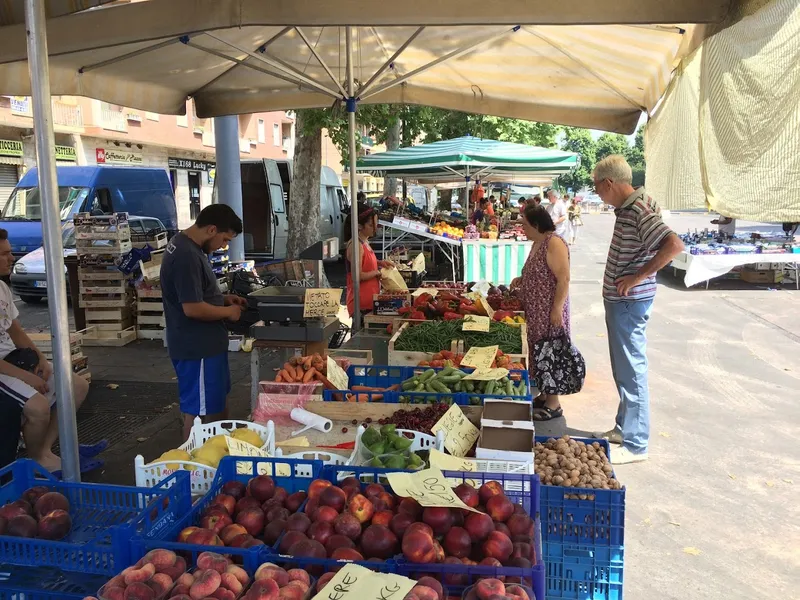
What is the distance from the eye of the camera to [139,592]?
1556 mm

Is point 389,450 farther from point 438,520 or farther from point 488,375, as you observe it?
point 488,375

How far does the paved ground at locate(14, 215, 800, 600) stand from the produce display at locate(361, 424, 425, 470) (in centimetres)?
167

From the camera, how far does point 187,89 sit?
6.22 meters

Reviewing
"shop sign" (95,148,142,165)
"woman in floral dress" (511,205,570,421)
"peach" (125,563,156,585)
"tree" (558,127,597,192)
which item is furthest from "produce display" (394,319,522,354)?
"tree" (558,127,597,192)

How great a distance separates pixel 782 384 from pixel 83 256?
8793mm

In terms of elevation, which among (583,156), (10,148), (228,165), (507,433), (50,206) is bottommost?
(507,433)

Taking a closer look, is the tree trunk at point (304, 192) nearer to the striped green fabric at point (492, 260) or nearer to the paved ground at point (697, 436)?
the striped green fabric at point (492, 260)

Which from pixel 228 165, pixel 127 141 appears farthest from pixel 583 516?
pixel 127 141

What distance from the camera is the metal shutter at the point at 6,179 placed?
69.5ft

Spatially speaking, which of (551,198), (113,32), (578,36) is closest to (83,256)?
(113,32)

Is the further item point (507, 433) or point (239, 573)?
point (507, 433)

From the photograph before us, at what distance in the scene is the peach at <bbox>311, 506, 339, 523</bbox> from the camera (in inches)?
76.7

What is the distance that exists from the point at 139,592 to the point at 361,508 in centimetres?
68

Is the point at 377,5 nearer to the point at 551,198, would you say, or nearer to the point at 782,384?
the point at 782,384
